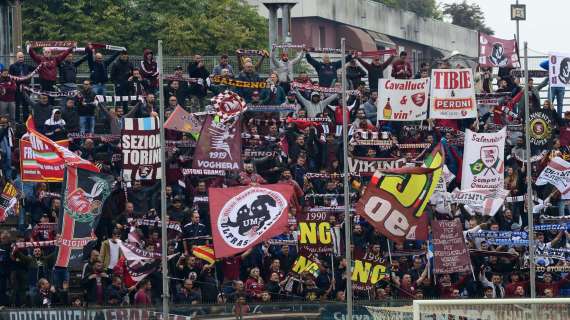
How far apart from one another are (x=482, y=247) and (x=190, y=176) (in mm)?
6165

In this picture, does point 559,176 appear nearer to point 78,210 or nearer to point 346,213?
point 346,213

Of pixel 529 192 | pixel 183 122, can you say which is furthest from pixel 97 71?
pixel 529 192

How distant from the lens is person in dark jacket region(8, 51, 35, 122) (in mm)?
44312

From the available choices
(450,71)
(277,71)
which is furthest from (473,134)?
(277,71)

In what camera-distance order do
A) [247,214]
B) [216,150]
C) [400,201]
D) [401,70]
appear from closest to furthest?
[247,214], [400,201], [216,150], [401,70]

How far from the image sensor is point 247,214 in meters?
41.9

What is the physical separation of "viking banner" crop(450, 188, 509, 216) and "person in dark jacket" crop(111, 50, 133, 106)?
7.21 metres

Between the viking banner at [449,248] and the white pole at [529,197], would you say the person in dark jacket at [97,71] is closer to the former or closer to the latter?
the viking banner at [449,248]

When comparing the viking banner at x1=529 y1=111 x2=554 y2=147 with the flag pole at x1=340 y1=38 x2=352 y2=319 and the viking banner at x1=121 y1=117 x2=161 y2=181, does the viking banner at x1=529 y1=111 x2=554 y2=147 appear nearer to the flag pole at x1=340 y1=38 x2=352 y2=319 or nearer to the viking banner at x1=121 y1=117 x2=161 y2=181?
the flag pole at x1=340 y1=38 x2=352 y2=319

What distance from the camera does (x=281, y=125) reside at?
45.7 meters

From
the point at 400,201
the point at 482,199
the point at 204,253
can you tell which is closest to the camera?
the point at 204,253

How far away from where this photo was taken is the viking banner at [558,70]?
46656mm

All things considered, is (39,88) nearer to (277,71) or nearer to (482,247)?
(277,71)

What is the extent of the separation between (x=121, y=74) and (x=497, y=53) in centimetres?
880
